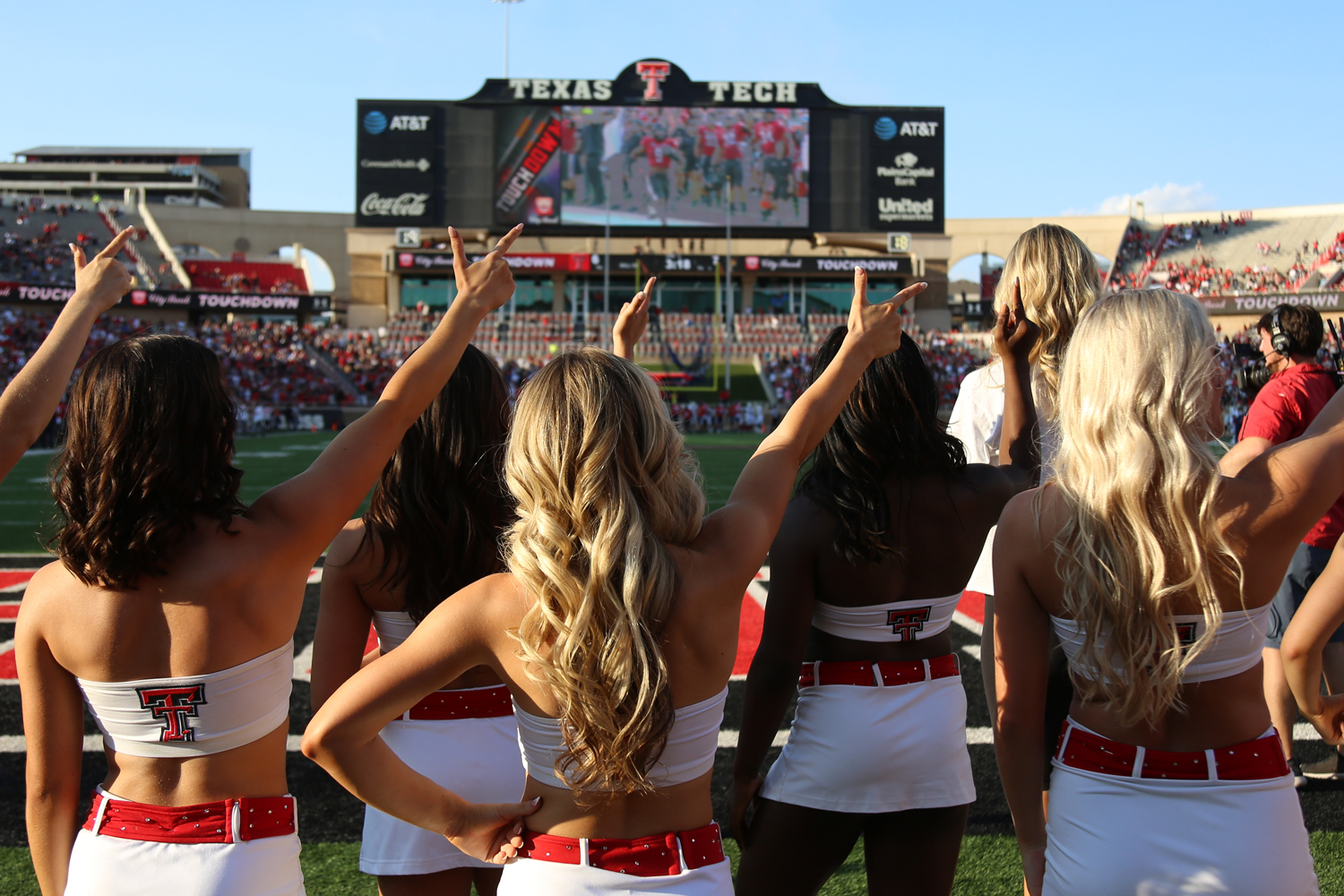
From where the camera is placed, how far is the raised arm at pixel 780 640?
1964 mm

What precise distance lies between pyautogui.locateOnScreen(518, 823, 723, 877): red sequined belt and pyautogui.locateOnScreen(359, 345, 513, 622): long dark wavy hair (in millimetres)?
639

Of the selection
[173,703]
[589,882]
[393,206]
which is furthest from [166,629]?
[393,206]

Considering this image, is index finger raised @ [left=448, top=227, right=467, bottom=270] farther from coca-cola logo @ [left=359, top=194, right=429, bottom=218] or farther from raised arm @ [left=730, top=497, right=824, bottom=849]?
coca-cola logo @ [left=359, top=194, right=429, bottom=218]

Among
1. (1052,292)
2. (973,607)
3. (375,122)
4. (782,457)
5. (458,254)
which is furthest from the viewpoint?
(375,122)

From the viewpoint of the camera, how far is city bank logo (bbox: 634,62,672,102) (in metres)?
37.5

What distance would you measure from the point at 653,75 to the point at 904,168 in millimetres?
10403

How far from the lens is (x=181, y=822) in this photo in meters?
1.54

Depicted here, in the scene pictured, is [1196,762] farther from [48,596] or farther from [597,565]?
[48,596]

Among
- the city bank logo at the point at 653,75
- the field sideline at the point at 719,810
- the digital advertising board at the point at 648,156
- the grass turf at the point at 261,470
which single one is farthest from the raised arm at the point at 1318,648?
the city bank logo at the point at 653,75

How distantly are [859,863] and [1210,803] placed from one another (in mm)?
1929

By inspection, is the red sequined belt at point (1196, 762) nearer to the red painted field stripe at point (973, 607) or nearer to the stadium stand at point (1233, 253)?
the red painted field stripe at point (973, 607)

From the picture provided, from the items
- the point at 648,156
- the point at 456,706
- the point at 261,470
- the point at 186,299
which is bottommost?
the point at 261,470

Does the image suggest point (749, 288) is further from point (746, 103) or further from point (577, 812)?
point (577, 812)

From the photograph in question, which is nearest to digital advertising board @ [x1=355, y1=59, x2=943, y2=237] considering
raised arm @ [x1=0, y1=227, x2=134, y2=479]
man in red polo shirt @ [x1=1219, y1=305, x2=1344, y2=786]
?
man in red polo shirt @ [x1=1219, y1=305, x2=1344, y2=786]
